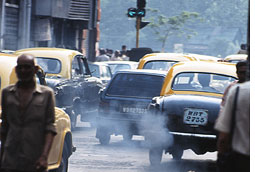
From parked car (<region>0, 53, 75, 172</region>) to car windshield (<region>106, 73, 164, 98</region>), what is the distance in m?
5.94

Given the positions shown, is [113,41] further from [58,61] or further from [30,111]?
[30,111]

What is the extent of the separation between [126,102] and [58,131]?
629 centimetres

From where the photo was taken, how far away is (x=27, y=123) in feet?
20.6

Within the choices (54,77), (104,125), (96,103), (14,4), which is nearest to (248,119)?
(104,125)

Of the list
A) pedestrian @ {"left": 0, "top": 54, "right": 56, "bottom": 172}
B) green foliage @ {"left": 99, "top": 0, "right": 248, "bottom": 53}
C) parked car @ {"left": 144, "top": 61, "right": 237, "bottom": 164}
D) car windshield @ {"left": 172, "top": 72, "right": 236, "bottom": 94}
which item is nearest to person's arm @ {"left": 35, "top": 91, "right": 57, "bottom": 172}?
pedestrian @ {"left": 0, "top": 54, "right": 56, "bottom": 172}

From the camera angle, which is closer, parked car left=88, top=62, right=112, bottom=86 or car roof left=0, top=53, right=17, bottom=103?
car roof left=0, top=53, right=17, bottom=103

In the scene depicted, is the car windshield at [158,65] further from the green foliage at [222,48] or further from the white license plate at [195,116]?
the green foliage at [222,48]

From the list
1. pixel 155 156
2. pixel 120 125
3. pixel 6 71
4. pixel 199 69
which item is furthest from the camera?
pixel 120 125

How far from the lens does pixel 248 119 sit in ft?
19.1

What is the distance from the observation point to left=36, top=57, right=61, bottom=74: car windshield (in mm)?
16422

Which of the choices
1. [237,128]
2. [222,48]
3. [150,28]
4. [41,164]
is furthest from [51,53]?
[150,28]

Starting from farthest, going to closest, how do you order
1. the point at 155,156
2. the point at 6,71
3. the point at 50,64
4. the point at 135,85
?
1. the point at 50,64
2. the point at 135,85
3. the point at 155,156
4. the point at 6,71

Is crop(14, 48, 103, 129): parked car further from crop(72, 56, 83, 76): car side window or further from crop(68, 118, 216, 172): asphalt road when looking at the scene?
crop(68, 118, 216, 172): asphalt road

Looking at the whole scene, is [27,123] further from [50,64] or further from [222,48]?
[222,48]
